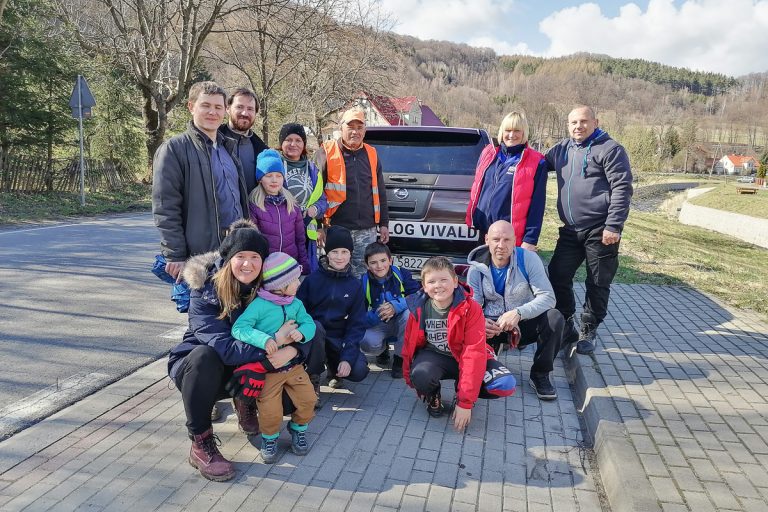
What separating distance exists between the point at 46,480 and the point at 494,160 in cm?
377

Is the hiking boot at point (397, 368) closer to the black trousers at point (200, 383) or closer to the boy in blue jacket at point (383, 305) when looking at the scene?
the boy in blue jacket at point (383, 305)

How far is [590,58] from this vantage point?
166750 mm

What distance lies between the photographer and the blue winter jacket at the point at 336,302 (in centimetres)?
380

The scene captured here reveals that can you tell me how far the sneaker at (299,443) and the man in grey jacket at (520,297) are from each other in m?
1.54

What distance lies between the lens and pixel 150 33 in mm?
16922

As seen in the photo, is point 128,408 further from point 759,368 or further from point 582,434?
point 759,368

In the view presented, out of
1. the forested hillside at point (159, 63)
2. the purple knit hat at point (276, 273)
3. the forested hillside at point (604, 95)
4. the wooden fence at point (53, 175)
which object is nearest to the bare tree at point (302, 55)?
the forested hillside at point (159, 63)

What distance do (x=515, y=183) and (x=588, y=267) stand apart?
1.00m

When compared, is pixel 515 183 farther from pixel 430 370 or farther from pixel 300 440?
pixel 300 440

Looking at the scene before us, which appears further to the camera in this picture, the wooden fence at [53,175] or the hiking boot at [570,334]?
the wooden fence at [53,175]

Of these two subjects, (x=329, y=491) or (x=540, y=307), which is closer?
(x=329, y=491)

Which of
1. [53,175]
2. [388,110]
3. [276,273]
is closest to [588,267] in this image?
[276,273]

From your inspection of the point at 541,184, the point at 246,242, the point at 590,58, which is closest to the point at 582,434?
the point at 541,184

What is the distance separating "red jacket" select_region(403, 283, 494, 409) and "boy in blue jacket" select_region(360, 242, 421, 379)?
0.42 metres
